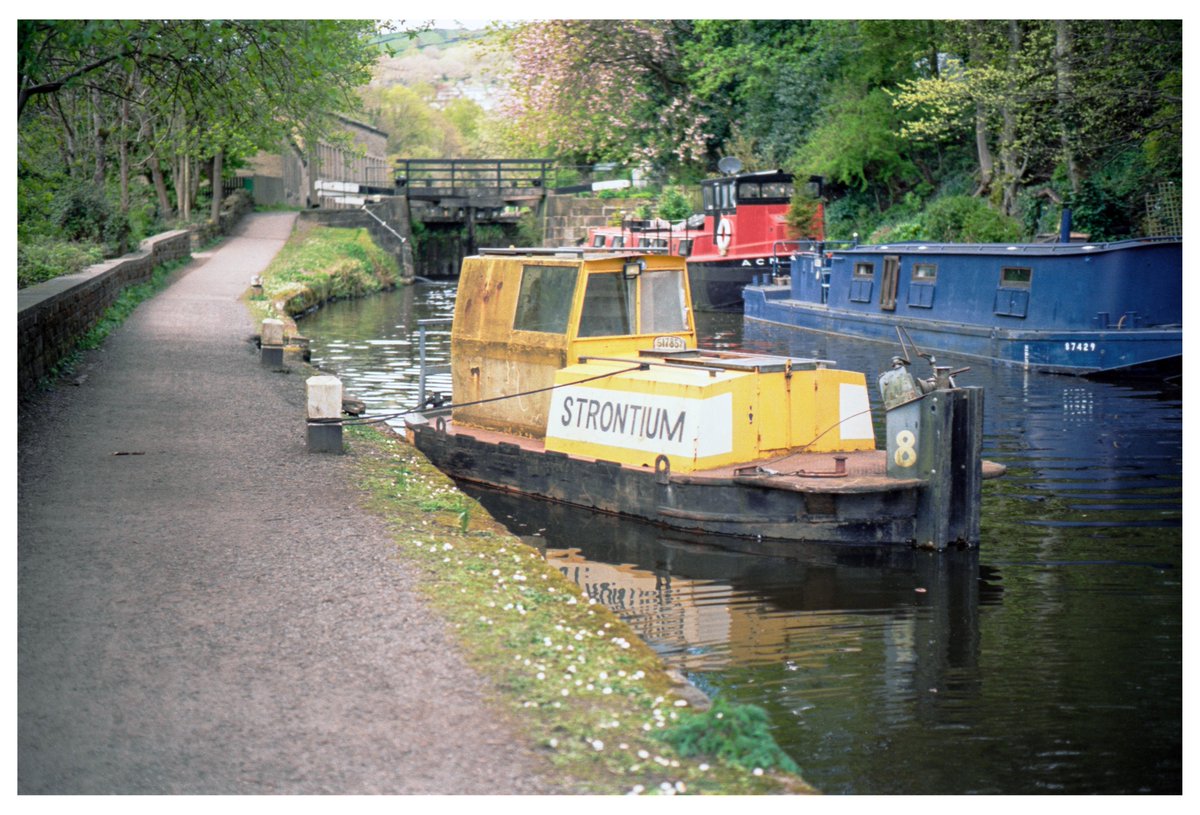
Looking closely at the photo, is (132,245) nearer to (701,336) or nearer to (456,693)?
(701,336)

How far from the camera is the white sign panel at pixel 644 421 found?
1186cm

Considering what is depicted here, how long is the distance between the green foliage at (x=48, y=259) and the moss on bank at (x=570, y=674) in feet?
39.7

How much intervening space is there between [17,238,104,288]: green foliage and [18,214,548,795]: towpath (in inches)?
304

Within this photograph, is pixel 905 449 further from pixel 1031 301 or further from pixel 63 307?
pixel 1031 301

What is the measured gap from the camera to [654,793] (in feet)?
17.7

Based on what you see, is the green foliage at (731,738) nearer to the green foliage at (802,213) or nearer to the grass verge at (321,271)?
the grass verge at (321,271)

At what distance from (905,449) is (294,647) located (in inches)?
239

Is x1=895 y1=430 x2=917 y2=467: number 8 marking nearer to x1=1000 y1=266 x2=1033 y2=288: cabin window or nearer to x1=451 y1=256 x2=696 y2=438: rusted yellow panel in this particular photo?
x1=451 y1=256 x2=696 y2=438: rusted yellow panel

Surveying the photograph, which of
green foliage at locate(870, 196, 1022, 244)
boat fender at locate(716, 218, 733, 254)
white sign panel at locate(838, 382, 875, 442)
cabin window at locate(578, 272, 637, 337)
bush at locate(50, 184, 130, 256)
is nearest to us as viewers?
white sign panel at locate(838, 382, 875, 442)

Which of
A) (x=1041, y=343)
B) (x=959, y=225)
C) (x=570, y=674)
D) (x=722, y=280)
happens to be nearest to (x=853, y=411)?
(x=570, y=674)

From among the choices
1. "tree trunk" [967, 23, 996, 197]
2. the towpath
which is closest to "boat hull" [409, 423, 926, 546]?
the towpath

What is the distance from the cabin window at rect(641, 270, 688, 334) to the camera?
45.5 feet

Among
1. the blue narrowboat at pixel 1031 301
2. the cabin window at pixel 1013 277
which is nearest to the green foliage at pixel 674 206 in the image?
the blue narrowboat at pixel 1031 301

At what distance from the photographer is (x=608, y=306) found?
13617mm
